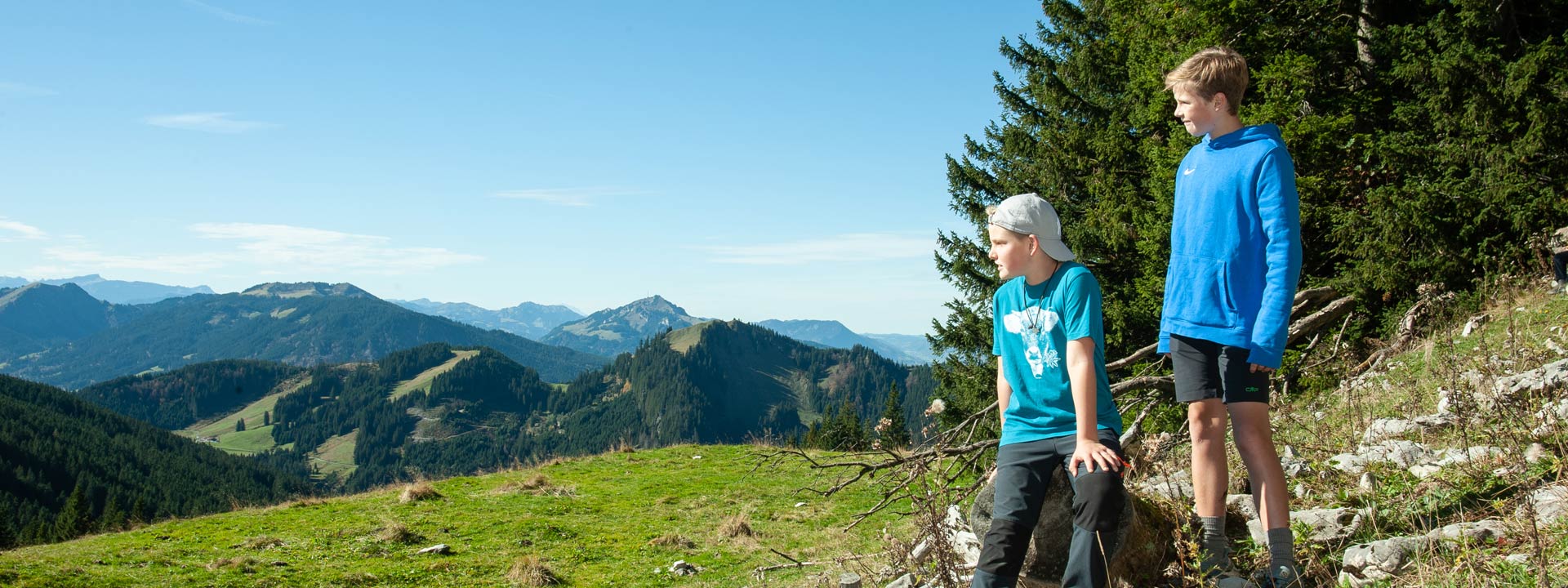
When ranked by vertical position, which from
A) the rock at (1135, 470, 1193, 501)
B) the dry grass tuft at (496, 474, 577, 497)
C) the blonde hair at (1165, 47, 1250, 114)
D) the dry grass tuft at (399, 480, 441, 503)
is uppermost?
the blonde hair at (1165, 47, 1250, 114)

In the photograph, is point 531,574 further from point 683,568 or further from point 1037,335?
point 1037,335

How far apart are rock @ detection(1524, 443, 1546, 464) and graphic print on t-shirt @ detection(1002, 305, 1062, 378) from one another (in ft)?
8.94

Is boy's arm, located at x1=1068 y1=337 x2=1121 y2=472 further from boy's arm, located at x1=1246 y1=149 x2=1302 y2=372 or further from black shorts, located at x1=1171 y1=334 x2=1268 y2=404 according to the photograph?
boy's arm, located at x1=1246 y1=149 x2=1302 y2=372

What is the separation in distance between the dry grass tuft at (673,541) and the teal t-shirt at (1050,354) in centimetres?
1000

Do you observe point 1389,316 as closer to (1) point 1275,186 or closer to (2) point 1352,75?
(2) point 1352,75

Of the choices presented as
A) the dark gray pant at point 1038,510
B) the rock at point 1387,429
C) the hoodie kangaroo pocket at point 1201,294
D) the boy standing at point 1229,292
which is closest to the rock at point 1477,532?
the boy standing at point 1229,292

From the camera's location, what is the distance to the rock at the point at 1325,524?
11.9ft

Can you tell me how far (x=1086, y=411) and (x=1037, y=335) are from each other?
38 cm

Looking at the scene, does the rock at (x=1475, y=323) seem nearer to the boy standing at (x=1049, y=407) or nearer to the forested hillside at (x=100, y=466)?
the boy standing at (x=1049, y=407)

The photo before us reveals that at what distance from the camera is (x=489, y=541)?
13.1 metres

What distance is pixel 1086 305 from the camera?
2.94m

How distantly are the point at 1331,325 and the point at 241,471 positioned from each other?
190997 mm

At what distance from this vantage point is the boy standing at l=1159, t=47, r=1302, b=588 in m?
2.88

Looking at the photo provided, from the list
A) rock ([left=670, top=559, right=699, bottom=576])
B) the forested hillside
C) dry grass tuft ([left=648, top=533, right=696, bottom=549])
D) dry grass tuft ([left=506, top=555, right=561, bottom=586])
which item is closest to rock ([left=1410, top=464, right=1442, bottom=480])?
rock ([left=670, top=559, right=699, bottom=576])
